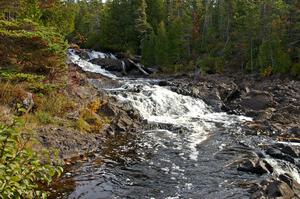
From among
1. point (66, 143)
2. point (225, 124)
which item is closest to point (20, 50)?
point (66, 143)

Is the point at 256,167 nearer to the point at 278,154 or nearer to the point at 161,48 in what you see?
the point at 278,154

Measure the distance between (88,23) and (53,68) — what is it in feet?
235

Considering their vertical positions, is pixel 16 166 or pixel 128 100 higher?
pixel 16 166

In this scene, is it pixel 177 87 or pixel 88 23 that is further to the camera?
pixel 88 23

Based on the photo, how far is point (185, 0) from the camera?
276ft

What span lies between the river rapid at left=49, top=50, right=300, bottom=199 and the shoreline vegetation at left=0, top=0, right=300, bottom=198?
56.7 inches

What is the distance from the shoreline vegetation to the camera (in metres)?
5.21

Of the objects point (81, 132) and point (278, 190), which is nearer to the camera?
point (278, 190)

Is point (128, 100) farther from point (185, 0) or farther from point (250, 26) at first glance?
point (185, 0)

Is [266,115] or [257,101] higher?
[257,101]

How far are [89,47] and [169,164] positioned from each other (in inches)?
2564

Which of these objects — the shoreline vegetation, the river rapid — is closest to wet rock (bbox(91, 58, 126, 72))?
the shoreline vegetation

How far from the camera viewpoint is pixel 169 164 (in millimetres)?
15883

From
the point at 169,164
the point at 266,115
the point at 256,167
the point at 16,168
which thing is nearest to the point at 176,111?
the point at 266,115
